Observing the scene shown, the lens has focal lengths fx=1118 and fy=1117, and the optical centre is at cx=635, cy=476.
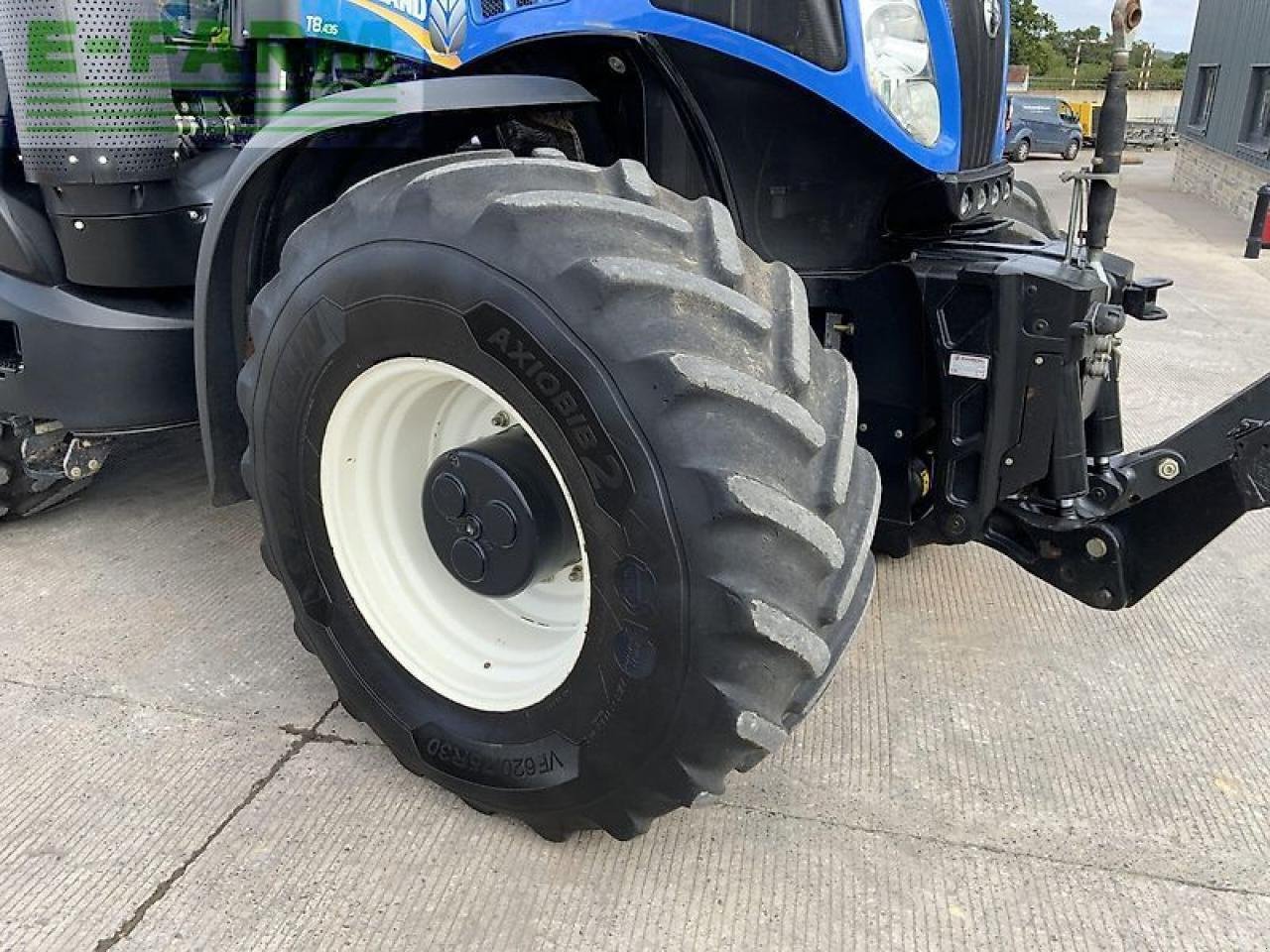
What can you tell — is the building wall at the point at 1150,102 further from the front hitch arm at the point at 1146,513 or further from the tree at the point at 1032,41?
the front hitch arm at the point at 1146,513

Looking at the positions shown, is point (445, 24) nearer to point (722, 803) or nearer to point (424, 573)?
point (424, 573)

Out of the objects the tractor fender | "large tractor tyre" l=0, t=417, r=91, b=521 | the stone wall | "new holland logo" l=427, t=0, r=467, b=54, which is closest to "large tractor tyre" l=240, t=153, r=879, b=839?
the tractor fender

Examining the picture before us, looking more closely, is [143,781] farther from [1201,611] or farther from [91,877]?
[1201,611]

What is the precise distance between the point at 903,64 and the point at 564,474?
1.15 meters

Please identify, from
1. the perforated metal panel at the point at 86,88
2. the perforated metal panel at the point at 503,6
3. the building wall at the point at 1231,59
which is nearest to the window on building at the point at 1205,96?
the building wall at the point at 1231,59

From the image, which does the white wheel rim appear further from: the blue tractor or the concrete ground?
the concrete ground

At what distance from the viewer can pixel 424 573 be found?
2.56 meters

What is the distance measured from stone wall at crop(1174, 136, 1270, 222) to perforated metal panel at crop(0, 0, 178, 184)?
43.6ft

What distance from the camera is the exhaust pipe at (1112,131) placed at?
93.2 inches

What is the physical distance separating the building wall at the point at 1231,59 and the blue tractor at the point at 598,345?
1319cm

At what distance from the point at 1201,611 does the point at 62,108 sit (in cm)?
354

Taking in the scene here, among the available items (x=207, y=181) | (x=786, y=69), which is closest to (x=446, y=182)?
(x=786, y=69)

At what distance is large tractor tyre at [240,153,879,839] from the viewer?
5.97 feet

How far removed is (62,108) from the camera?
292 cm
